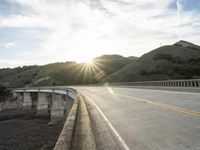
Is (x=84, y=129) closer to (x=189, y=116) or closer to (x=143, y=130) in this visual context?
(x=143, y=130)

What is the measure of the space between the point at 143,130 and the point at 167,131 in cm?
81

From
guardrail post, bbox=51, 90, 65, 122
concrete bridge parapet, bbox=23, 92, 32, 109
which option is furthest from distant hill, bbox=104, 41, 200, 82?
guardrail post, bbox=51, 90, 65, 122

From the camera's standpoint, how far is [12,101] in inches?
3497

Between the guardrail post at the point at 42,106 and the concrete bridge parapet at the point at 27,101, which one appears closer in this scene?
the guardrail post at the point at 42,106

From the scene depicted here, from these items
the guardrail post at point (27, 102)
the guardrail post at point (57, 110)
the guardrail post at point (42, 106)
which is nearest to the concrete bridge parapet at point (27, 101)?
the guardrail post at point (27, 102)

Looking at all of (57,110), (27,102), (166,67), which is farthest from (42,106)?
(166,67)

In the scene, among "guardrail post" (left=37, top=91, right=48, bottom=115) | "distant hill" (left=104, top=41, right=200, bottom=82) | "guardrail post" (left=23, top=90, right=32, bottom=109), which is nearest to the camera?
"guardrail post" (left=37, top=91, right=48, bottom=115)

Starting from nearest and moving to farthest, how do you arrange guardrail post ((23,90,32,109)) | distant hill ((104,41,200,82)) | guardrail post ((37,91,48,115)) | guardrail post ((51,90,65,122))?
guardrail post ((51,90,65,122)) < guardrail post ((37,91,48,115)) < guardrail post ((23,90,32,109)) < distant hill ((104,41,200,82))

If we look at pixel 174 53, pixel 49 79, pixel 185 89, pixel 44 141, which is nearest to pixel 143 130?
pixel 185 89

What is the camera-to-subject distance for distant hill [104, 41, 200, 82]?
81.1 meters

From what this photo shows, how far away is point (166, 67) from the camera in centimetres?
8981

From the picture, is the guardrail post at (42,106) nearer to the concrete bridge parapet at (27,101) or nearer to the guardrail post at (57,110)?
the guardrail post at (57,110)

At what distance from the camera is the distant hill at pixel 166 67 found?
266 feet

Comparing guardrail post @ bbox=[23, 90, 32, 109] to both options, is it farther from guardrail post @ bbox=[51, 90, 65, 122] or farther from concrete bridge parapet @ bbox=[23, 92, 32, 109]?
guardrail post @ bbox=[51, 90, 65, 122]
